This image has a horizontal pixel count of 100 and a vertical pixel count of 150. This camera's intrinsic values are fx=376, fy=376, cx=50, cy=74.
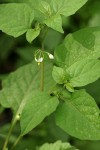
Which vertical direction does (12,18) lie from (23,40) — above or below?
above

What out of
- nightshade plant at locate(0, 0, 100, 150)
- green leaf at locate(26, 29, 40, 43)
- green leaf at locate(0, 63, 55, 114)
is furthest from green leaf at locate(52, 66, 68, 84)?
green leaf at locate(0, 63, 55, 114)

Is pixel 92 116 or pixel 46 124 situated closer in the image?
pixel 92 116

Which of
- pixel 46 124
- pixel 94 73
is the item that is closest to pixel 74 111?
pixel 94 73

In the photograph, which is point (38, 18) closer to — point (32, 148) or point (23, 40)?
point (32, 148)

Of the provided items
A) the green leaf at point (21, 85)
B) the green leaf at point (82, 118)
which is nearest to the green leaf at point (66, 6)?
the green leaf at point (82, 118)

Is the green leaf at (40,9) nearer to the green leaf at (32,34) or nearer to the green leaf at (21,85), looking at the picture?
the green leaf at (32,34)

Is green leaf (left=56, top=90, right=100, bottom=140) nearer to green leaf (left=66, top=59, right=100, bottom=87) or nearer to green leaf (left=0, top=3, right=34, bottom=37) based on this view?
green leaf (left=66, top=59, right=100, bottom=87)
